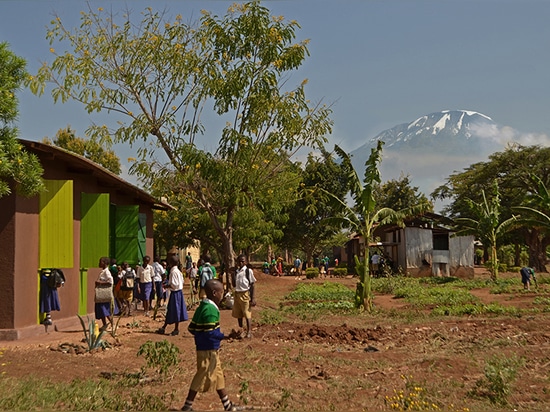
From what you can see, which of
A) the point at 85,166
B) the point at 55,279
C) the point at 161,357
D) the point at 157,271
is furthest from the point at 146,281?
the point at 161,357

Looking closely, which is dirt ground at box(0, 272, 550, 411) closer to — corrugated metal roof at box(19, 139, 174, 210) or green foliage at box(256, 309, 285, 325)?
green foliage at box(256, 309, 285, 325)

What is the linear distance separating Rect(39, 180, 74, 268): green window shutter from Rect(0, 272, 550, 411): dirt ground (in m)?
1.47

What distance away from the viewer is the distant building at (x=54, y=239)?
37.8 ft

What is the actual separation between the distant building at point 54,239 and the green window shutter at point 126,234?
1.68m

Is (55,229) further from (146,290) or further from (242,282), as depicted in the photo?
(146,290)

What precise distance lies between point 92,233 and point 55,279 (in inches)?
80.3

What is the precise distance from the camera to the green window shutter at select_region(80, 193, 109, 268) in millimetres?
14156

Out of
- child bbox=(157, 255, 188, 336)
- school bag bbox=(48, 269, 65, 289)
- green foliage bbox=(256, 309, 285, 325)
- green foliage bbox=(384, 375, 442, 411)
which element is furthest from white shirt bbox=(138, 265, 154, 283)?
green foliage bbox=(384, 375, 442, 411)

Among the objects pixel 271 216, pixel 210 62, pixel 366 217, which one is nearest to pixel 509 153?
pixel 271 216

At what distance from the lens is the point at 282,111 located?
17828mm

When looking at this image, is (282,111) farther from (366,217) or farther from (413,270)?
(413,270)

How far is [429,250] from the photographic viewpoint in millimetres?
37250

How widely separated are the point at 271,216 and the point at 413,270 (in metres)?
8.91

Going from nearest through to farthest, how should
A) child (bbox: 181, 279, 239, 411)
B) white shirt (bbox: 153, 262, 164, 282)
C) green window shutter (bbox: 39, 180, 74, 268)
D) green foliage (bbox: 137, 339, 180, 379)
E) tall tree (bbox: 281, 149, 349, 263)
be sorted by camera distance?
child (bbox: 181, 279, 239, 411), green foliage (bbox: 137, 339, 180, 379), green window shutter (bbox: 39, 180, 74, 268), white shirt (bbox: 153, 262, 164, 282), tall tree (bbox: 281, 149, 349, 263)
